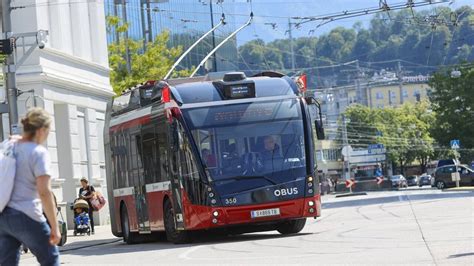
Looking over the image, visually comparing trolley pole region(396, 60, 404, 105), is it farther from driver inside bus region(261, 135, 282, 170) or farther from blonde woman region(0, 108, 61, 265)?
blonde woman region(0, 108, 61, 265)

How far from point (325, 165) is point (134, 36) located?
100650 mm

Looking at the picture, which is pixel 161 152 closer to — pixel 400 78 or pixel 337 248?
pixel 337 248

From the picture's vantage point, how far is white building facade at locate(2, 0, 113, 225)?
39781 millimetres

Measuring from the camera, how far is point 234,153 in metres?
22.9

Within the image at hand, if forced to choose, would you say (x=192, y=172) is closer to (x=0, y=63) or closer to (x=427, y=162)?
(x=0, y=63)

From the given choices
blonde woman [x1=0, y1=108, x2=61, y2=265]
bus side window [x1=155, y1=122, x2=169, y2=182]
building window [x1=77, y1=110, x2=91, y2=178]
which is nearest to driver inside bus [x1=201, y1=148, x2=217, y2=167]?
bus side window [x1=155, y1=122, x2=169, y2=182]

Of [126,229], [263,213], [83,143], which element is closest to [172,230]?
[263,213]

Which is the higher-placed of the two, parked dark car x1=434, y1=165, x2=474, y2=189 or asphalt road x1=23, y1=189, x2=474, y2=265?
parked dark car x1=434, y1=165, x2=474, y2=189

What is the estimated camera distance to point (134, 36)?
69812 millimetres

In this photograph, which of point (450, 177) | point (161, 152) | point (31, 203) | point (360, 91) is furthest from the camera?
point (360, 91)

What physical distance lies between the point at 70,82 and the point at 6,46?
515 inches

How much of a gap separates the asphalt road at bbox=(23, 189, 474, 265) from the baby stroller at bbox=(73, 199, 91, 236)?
8.87m

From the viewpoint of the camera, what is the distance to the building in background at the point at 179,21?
69.1 meters

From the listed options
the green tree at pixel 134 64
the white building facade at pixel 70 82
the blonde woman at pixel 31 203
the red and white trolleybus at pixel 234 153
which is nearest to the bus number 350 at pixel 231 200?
the red and white trolleybus at pixel 234 153
